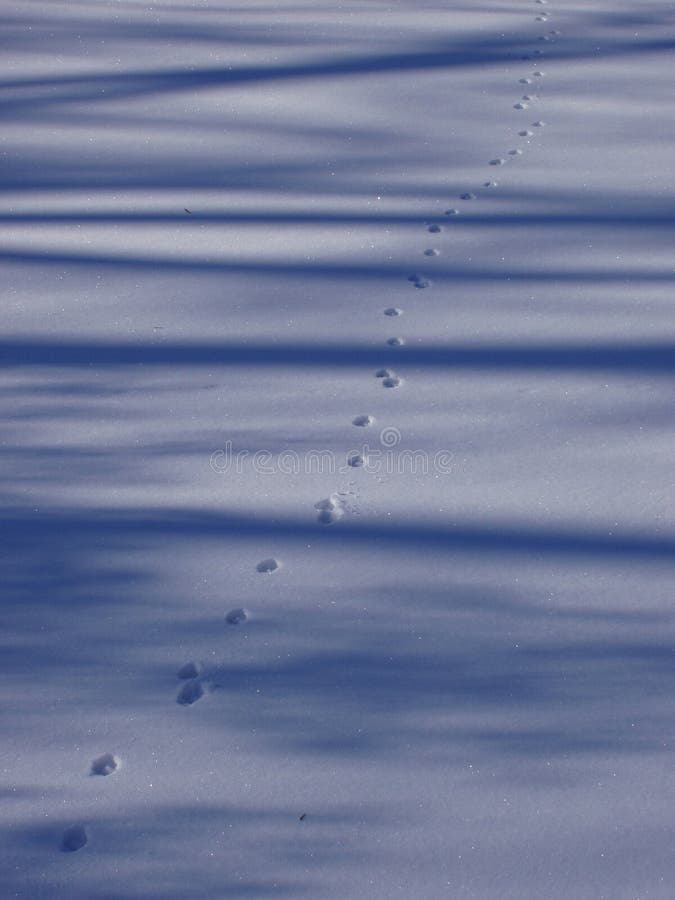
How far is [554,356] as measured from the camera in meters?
2.75

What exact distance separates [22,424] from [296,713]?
1.29 m

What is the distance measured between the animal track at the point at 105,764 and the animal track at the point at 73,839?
4.4 inches

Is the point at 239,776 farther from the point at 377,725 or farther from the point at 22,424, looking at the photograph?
the point at 22,424

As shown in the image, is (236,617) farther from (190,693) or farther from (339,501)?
(339,501)

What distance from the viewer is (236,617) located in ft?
6.35

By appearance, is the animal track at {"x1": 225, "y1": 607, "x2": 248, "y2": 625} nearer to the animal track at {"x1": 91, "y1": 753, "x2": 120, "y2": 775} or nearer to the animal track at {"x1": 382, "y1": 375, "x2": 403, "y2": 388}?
the animal track at {"x1": 91, "y1": 753, "x2": 120, "y2": 775}

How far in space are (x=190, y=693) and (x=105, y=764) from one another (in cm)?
21

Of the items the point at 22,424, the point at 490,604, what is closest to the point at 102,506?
the point at 22,424

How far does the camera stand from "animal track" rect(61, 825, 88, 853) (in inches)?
59.8

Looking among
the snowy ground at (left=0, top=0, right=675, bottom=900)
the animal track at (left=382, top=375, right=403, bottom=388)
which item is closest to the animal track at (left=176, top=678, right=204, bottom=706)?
the snowy ground at (left=0, top=0, right=675, bottom=900)

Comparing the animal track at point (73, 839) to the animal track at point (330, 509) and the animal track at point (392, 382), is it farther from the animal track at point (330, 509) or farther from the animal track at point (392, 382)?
the animal track at point (392, 382)

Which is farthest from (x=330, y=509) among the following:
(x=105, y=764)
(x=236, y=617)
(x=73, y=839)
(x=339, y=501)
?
(x=73, y=839)

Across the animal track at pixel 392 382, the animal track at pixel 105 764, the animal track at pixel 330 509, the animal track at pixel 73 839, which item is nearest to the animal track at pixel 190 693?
the animal track at pixel 105 764

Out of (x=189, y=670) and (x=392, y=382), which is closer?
(x=189, y=670)
